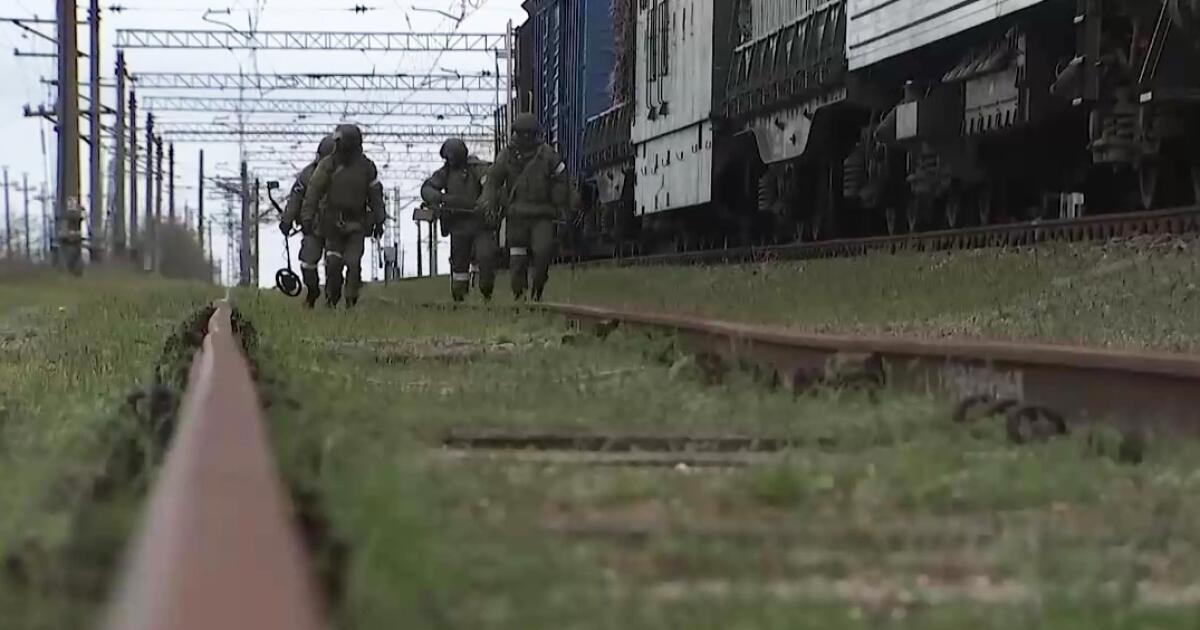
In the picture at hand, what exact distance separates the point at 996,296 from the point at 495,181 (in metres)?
6.88

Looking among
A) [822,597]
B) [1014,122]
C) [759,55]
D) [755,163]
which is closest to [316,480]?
[822,597]

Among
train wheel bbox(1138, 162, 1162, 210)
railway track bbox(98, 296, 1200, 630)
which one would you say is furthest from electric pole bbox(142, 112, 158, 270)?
railway track bbox(98, 296, 1200, 630)

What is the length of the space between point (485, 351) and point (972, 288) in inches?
118

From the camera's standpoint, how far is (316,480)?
325cm

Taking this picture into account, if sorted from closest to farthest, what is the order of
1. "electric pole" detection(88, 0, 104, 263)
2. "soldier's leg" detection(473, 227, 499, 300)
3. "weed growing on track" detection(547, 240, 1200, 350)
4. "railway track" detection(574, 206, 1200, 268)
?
"weed growing on track" detection(547, 240, 1200, 350) → "railway track" detection(574, 206, 1200, 268) → "soldier's leg" detection(473, 227, 499, 300) → "electric pole" detection(88, 0, 104, 263)

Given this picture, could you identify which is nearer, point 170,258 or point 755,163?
point 755,163

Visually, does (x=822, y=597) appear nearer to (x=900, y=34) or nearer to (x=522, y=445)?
(x=522, y=445)

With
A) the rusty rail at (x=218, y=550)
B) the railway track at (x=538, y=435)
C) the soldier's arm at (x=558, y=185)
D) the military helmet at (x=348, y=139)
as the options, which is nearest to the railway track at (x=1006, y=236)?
the soldier's arm at (x=558, y=185)

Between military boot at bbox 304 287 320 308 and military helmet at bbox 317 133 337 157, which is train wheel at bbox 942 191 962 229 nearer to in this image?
military helmet at bbox 317 133 337 157

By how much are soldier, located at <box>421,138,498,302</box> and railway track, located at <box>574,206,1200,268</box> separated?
106 inches

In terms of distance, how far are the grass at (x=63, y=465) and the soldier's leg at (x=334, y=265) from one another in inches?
187

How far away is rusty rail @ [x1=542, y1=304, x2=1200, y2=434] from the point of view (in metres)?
4.91

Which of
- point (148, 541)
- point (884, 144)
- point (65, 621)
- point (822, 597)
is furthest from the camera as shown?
point (884, 144)

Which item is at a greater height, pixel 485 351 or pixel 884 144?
pixel 884 144
